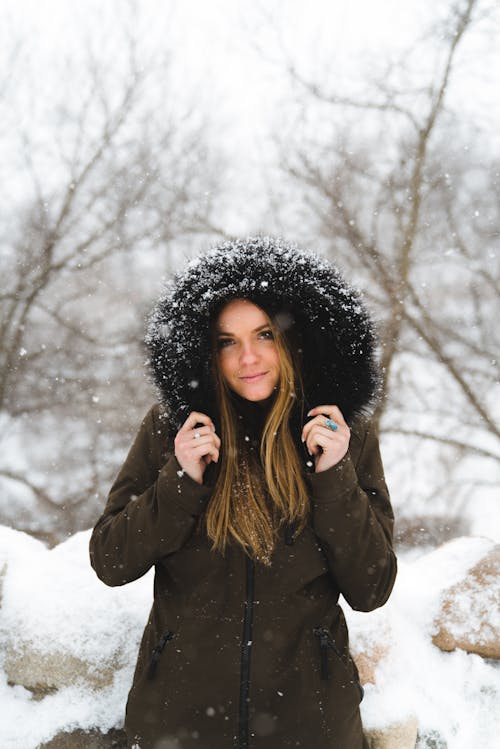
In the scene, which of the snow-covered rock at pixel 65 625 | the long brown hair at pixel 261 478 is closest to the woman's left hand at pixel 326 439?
the long brown hair at pixel 261 478

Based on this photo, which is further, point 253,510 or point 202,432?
point 253,510

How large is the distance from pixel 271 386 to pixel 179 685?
96 cm

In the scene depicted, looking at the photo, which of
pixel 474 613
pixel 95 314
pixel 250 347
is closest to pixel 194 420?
pixel 250 347

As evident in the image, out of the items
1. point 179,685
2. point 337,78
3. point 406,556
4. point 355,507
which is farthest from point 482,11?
point 179,685

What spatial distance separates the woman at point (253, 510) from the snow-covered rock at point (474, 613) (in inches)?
39.0

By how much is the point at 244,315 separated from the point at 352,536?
2.55 feet

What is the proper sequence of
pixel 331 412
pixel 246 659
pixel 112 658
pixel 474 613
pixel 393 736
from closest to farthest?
pixel 246 659
pixel 331 412
pixel 393 736
pixel 112 658
pixel 474 613

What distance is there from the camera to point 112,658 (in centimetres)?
221

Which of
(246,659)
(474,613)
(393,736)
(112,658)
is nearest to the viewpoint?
(246,659)

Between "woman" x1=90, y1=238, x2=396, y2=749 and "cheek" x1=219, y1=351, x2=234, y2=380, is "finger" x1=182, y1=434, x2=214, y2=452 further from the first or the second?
"cheek" x1=219, y1=351, x2=234, y2=380

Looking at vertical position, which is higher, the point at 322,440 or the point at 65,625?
the point at 322,440

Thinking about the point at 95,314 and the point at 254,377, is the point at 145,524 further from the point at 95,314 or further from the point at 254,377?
the point at 95,314

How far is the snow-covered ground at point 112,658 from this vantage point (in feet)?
6.84

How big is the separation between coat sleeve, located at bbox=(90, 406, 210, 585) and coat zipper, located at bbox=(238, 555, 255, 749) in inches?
9.2
